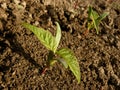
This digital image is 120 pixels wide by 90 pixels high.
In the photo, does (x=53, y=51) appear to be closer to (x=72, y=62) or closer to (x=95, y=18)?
(x=72, y=62)

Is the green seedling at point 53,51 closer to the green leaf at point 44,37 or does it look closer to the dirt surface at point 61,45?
the green leaf at point 44,37

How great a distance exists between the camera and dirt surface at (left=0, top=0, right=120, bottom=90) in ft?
7.03

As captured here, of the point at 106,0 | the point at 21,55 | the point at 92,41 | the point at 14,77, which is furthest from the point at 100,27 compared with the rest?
the point at 14,77

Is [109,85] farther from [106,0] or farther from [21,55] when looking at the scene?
[106,0]

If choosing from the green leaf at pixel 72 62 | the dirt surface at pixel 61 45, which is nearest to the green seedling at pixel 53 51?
the green leaf at pixel 72 62

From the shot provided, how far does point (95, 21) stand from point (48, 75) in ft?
2.49

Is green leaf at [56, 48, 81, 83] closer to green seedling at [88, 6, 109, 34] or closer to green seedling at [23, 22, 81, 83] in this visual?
green seedling at [23, 22, 81, 83]

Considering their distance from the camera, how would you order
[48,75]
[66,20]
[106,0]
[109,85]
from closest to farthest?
[48,75], [109,85], [66,20], [106,0]

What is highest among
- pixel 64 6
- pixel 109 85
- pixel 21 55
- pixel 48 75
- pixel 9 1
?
pixel 9 1

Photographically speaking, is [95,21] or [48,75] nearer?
[48,75]

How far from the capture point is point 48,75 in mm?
2203

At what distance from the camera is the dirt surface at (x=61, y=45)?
2.14 metres

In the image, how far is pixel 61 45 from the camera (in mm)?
2498

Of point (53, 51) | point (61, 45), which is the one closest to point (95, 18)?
point (61, 45)
